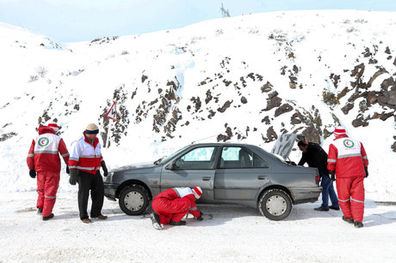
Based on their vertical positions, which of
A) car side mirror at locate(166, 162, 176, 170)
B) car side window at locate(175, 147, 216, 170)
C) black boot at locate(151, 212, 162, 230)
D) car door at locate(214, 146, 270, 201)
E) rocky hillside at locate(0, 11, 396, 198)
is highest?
rocky hillside at locate(0, 11, 396, 198)

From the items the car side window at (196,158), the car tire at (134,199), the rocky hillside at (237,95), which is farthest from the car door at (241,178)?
the rocky hillside at (237,95)

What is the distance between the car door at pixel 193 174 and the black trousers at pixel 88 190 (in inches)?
49.0

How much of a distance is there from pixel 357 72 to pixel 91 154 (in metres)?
14.7

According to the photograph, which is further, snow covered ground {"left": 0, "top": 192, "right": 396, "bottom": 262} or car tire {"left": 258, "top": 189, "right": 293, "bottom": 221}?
car tire {"left": 258, "top": 189, "right": 293, "bottom": 221}

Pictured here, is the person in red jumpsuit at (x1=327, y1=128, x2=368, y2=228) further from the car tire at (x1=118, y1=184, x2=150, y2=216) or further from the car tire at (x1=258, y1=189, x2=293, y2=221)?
A: the car tire at (x1=118, y1=184, x2=150, y2=216)

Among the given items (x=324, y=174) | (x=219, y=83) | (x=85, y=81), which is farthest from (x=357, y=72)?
(x=85, y=81)

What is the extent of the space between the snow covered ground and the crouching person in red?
175 millimetres

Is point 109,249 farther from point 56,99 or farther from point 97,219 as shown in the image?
point 56,99

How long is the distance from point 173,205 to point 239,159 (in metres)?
1.64

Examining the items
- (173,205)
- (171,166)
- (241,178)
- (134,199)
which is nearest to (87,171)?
(134,199)

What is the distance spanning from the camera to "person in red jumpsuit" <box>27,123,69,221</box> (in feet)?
17.1

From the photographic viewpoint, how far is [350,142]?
516 cm

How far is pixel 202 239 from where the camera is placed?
4.30 metres

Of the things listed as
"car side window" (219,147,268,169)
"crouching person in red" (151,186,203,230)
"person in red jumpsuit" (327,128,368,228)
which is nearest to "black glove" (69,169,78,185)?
"crouching person in red" (151,186,203,230)
